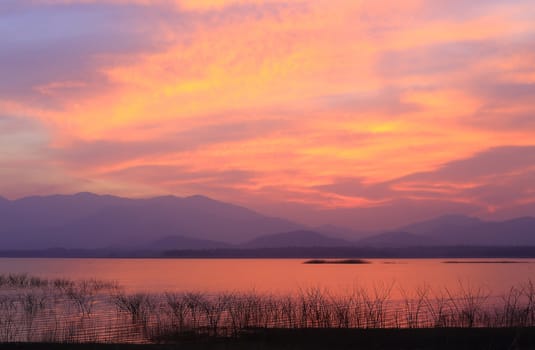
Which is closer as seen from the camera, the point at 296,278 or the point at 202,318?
the point at 202,318

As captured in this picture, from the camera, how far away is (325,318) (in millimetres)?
28656

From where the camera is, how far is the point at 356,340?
79.1ft

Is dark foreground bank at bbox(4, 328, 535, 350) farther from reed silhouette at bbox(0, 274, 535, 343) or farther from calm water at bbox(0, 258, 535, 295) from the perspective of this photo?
calm water at bbox(0, 258, 535, 295)

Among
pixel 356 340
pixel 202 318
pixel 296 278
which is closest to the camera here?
pixel 356 340

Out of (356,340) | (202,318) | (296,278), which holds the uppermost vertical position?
(296,278)

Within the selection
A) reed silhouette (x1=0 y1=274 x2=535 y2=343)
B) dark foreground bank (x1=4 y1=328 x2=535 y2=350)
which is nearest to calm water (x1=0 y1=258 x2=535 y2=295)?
reed silhouette (x1=0 y1=274 x2=535 y2=343)

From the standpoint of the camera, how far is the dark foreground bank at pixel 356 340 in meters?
22.5

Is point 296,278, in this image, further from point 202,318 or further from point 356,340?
point 356,340

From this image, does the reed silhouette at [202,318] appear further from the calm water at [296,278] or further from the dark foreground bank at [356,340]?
the calm water at [296,278]

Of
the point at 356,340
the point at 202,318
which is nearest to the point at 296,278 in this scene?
the point at 202,318

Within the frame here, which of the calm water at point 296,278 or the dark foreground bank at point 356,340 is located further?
the calm water at point 296,278

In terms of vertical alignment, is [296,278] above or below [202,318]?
above

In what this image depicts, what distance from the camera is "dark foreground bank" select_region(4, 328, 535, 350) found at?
885 inches

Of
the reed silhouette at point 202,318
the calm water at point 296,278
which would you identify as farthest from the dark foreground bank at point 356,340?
the calm water at point 296,278
